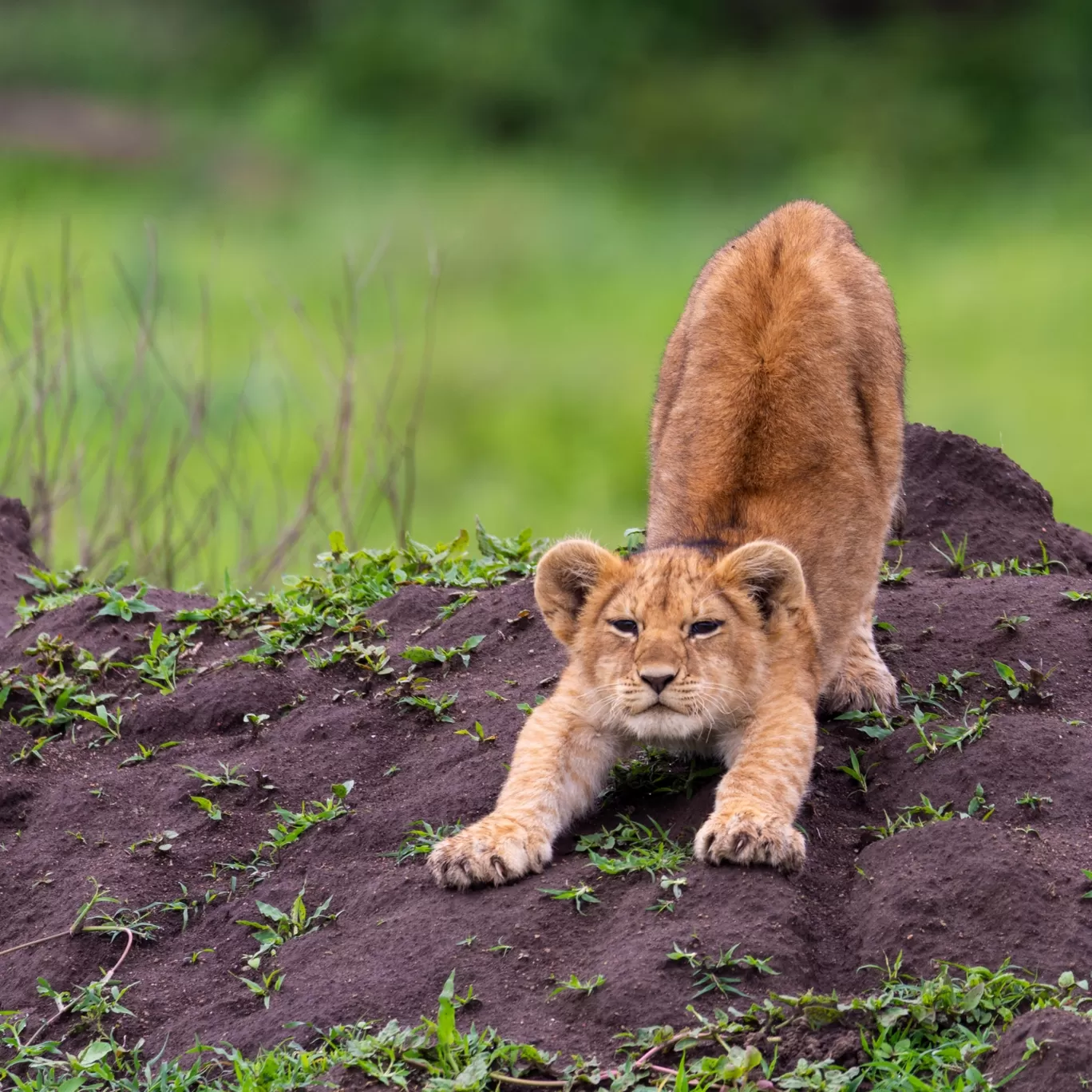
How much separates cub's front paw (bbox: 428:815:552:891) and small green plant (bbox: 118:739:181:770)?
1.68 m

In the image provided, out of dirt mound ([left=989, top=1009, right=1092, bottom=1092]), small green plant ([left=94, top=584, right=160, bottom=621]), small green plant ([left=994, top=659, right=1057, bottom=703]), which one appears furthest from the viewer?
small green plant ([left=94, top=584, right=160, bottom=621])

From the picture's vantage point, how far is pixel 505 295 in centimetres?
2130

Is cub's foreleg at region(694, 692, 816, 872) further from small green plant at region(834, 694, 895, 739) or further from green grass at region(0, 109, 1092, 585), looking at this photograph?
green grass at region(0, 109, 1092, 585)

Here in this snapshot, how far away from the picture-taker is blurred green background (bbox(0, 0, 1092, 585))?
18.8 metres

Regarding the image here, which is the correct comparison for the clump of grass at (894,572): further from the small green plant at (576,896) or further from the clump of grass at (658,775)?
the small green plant at (576,896)

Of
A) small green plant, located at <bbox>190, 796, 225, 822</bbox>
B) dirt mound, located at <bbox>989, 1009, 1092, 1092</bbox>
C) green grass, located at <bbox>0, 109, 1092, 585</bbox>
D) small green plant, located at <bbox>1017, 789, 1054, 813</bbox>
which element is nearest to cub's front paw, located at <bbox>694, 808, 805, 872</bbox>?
small green plant, located at <bbox>1017, 789, 1054, 813</bbox>

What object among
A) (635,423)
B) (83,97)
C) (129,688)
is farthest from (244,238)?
(129,688)

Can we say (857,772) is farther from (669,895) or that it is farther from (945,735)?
(669,895)

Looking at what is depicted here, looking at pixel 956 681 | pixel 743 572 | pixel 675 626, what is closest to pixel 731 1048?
pixel 675 626

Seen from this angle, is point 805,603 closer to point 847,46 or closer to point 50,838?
point 50,838

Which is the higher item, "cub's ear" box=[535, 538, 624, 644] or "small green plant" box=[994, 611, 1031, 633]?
"cub's ear" box=[535, 538, 624, 644]

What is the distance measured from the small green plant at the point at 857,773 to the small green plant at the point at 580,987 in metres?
1.33

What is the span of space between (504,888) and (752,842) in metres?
0.79

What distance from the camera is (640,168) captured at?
24.8m
